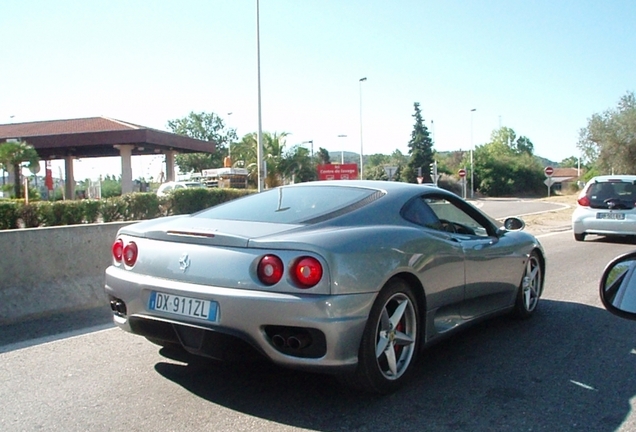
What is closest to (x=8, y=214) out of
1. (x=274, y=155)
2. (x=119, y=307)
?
(x=119, y=307)

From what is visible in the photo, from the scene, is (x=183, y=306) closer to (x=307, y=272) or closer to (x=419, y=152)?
(x=307, y=272)

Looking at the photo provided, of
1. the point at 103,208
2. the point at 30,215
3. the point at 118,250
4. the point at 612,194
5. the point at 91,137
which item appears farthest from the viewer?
the point at 91,137

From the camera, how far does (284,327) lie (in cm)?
342

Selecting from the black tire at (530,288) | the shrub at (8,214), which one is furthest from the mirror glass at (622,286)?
the shrub at (8,214)

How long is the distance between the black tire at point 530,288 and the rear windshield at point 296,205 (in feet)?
6.77

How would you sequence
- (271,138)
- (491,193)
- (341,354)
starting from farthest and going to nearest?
(491,193)
(271,138)
(341,354)

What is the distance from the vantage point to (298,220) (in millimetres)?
4008

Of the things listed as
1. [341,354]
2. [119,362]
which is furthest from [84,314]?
[341,354]

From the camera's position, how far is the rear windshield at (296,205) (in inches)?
162

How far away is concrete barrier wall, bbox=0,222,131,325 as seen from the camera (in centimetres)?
600

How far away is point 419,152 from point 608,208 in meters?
58.1

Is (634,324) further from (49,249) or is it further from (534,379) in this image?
(49,249)

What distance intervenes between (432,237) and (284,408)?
1541 mm

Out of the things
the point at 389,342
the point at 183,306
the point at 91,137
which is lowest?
the point at 389,342
